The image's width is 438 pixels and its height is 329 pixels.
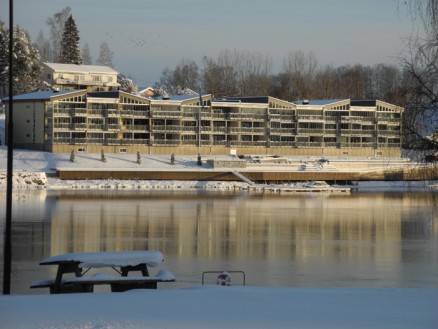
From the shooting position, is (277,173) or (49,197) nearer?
(49,197)

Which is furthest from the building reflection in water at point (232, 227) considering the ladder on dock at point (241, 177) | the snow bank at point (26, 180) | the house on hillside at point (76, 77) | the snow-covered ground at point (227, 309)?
the house on hillside at point (76, 77)

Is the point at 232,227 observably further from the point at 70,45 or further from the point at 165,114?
the point at 70,45

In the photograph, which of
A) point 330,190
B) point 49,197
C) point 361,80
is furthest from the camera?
point 361,80

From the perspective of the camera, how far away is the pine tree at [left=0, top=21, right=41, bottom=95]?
10731 cm

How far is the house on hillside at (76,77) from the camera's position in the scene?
118 m

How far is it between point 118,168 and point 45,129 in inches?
459

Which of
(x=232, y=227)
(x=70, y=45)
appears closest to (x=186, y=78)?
(x=70, y=45)

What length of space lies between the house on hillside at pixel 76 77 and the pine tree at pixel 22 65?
3552mm

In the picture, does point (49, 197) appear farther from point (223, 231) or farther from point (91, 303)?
point (91, 303)

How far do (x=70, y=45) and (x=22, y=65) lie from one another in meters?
23.3

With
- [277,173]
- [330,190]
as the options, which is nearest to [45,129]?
[277,173]

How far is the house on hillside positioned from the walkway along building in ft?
65.0

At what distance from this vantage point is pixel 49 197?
60625 millimetres

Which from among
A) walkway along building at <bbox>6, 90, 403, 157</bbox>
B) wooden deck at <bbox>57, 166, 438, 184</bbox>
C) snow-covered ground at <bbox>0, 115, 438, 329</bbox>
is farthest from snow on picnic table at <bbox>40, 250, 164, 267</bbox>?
walkway along building at <bbox>6, 90, 403, 157</bbox>
